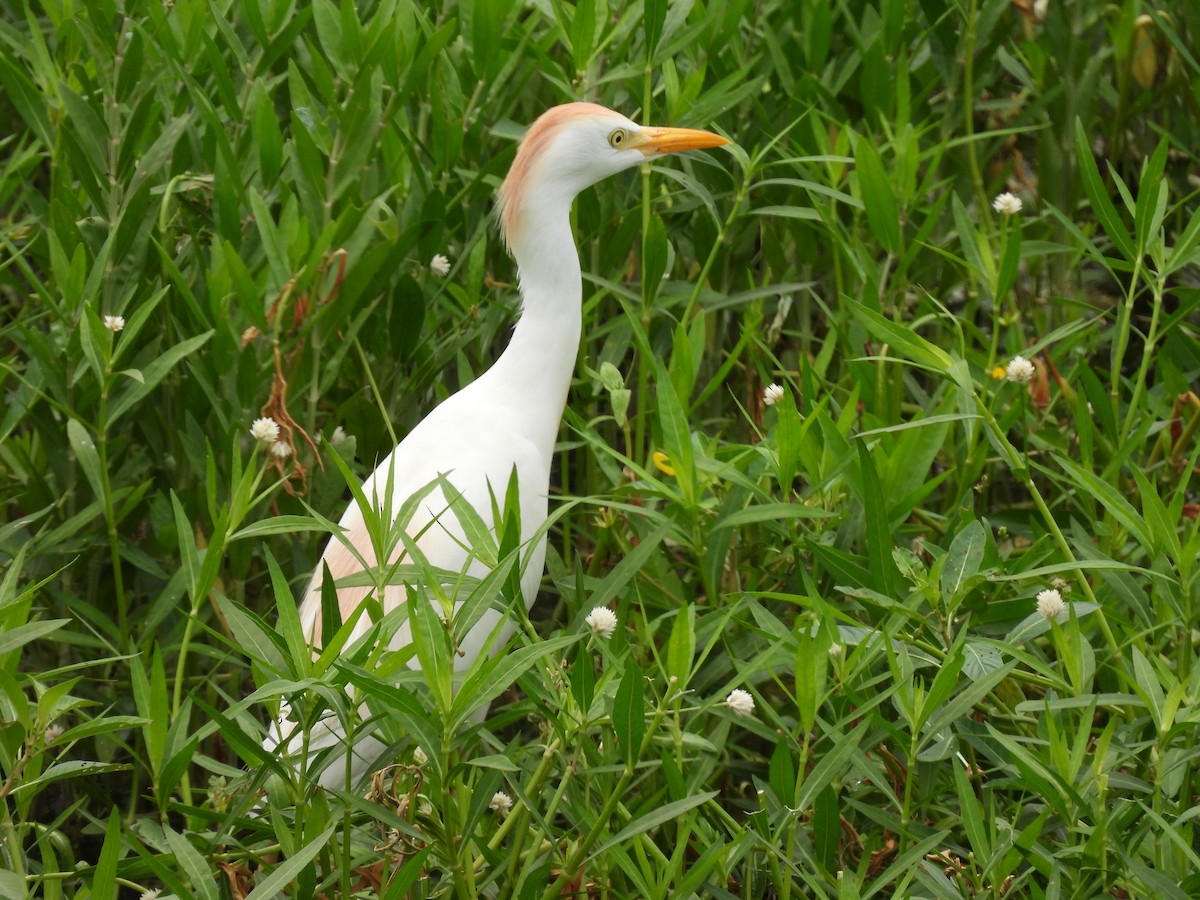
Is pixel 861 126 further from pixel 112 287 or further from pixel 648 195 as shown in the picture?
pixel 112 287

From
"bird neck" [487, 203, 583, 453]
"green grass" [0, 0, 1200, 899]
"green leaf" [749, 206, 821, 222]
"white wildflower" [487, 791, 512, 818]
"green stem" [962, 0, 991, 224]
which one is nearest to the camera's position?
"green grass" [0, 0, 1200, 899]

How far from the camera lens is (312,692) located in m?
1.54

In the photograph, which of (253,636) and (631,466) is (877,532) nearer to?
(631,466)

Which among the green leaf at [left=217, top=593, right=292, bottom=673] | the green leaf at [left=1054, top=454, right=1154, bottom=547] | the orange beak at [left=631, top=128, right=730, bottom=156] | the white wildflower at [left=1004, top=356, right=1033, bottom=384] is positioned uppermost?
the orange beak at [left=631, top=128, right=730, bottom=156]

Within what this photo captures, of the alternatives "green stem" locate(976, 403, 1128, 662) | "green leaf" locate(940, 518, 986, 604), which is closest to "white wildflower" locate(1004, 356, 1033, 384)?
"green stem" locate(976, 403, 1128, 662)

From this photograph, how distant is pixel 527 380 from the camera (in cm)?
240

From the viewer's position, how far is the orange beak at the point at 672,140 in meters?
2.45

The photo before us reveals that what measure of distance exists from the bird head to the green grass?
0.08m

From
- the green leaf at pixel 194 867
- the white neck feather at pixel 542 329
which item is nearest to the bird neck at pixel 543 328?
the white neck feather at pixel 542 329

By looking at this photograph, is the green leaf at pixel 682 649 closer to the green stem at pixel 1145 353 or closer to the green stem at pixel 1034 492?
the green stem at pixel 1034 492

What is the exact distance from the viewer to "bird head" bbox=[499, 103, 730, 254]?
2387 millimetres

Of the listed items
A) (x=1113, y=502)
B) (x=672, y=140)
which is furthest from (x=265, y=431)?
(x=1113, y=502)

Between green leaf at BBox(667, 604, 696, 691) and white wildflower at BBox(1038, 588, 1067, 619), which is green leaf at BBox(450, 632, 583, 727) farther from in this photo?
white wildflower at BBox(1038, 588, 1067, 619)

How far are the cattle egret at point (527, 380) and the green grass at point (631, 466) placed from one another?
0.10m
